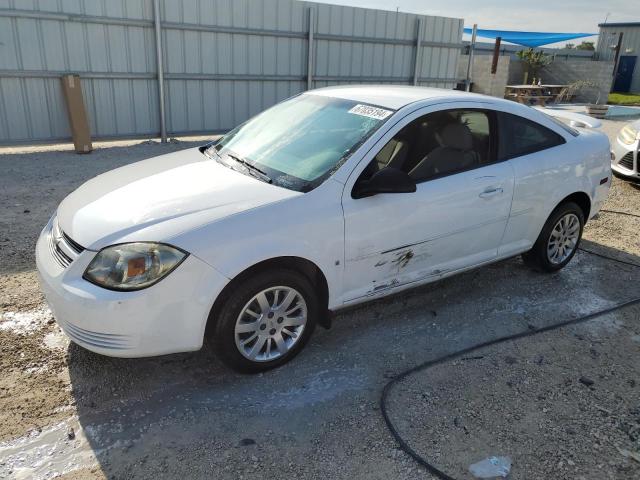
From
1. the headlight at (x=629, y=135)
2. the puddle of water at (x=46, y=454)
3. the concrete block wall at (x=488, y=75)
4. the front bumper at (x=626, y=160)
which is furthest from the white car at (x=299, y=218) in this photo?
the concrete block wall at (x=488, y=75)

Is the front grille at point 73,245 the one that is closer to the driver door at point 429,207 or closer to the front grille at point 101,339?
the front grille at point 101,339

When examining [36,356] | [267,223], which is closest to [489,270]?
→ [267,223]

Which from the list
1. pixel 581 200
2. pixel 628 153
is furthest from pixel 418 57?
pixel 581 200

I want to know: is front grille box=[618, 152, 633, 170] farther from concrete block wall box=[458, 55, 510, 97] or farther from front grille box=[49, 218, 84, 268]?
concrete block wall box=[458, 55, 510, 97]

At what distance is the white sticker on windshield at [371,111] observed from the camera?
12.0ft

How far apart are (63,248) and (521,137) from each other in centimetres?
336

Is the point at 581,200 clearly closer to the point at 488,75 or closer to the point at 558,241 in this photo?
the point at 558,241

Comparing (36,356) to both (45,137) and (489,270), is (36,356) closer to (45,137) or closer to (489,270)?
(489,270)

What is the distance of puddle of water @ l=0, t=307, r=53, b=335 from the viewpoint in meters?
3.66

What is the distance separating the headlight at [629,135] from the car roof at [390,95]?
4.86 meters

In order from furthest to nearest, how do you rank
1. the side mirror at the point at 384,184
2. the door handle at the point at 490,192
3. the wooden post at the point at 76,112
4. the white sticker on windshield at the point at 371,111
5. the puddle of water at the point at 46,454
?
the wooden post at the point at 76,112 < the door handle at the point at 490,192 < the white sticker on windshield at the point at 371,111 < the side mirror at the point at 384,184 < the puddle of water at the point at 46,454

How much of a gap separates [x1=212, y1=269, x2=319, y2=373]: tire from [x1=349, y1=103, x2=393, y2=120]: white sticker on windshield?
122 centimetres

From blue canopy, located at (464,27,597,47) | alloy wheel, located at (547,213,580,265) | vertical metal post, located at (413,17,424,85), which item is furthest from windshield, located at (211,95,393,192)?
blue canopy, located at (464,27,597,47)

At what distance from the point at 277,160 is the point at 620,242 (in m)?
4.21
